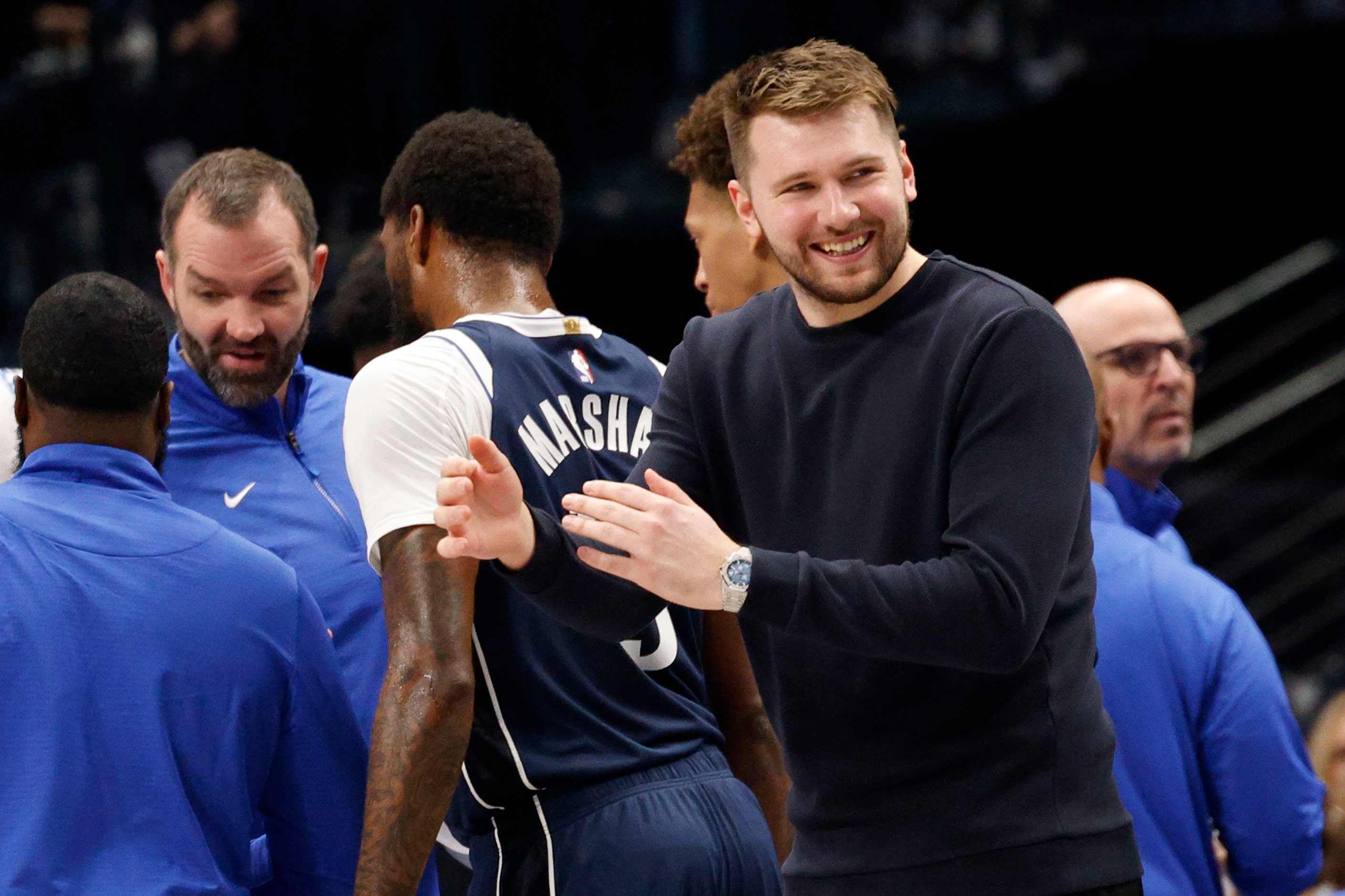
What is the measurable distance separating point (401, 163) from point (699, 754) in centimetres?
115

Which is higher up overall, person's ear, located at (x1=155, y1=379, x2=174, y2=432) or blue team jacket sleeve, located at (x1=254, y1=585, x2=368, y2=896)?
person's ear, located at (x1=155, y1=379, x2=174, y2=432)

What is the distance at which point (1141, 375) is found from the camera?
3.97m

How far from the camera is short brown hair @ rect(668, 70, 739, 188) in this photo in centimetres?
314

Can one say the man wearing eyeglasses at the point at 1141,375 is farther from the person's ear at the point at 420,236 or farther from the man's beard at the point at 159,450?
the man's beard at the point at 159,450

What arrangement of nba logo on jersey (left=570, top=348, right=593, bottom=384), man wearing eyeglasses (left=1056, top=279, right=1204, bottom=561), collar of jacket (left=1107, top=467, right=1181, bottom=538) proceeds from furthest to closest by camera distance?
man wearing eyeglasses (left=1056, top=279, right=1204, bottom=561) → collar of jacket (left=1107, top=467, right=1181, bottom=538) → nba logo on jersey (left=570, top=348, right=593, bottom=384)

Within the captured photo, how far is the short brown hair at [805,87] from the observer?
201 cm

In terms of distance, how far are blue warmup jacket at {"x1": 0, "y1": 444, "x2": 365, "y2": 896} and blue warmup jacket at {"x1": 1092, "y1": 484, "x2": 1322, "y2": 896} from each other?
152 cm

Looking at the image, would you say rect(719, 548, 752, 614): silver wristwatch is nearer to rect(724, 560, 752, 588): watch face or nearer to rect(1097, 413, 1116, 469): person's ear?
rect(724, 560, 752, 588): watch face

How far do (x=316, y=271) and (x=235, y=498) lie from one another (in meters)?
0.59

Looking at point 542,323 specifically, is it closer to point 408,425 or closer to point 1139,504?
point 408,425

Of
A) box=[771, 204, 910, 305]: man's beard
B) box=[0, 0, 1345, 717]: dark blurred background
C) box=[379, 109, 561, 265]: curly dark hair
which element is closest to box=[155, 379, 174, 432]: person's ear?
box=[379, 109, 561, 265]: curly dark hair

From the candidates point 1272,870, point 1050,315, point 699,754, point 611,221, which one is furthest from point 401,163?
point 611,221

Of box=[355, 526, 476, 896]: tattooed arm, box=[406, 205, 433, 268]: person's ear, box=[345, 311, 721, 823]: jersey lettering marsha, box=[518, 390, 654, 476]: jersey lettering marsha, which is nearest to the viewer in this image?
box=[355, 526, 476, 896]: tattooed arm

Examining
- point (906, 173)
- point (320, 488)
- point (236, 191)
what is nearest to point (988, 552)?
point (906, 173)
